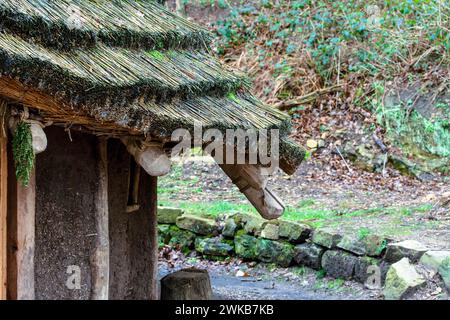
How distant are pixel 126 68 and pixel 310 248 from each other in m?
5.03

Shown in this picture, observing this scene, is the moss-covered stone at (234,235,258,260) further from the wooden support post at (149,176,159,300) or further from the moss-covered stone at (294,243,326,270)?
the wooden support post at (149,176,159,300)

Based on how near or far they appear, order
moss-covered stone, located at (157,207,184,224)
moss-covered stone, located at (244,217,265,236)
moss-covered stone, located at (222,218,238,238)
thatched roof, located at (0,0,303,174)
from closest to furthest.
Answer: thatched roof, located at (0,0,303,174), moss-covered stone, located at (244,217,265,236), moss-covered stone, located at (222,218,238,238), moss-covered stone, located at (157,207,184,224)

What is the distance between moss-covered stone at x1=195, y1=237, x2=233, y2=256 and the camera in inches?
432

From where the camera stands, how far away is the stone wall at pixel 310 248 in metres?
8.14

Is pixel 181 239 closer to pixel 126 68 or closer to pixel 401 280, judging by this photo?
pixel 401 280

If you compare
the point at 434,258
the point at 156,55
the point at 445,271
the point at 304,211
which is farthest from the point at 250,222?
the point at 156,55

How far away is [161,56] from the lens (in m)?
6.35

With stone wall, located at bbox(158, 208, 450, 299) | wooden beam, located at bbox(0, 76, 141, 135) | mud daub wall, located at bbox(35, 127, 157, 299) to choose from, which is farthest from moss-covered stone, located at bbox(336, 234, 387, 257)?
wooden beam, located at bbox(0, 76, 141, 135)

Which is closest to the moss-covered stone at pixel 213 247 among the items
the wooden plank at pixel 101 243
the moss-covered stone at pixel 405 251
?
the moss-covered stone at pixel 405 251

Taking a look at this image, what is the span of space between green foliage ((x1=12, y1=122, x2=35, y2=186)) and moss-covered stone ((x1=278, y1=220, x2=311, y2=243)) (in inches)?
212

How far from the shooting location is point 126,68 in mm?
5555

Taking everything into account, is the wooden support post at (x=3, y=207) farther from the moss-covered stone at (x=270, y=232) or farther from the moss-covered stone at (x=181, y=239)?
the moss-covered stone at (x=181, y=239)

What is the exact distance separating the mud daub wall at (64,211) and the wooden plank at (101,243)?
0.04 meters
